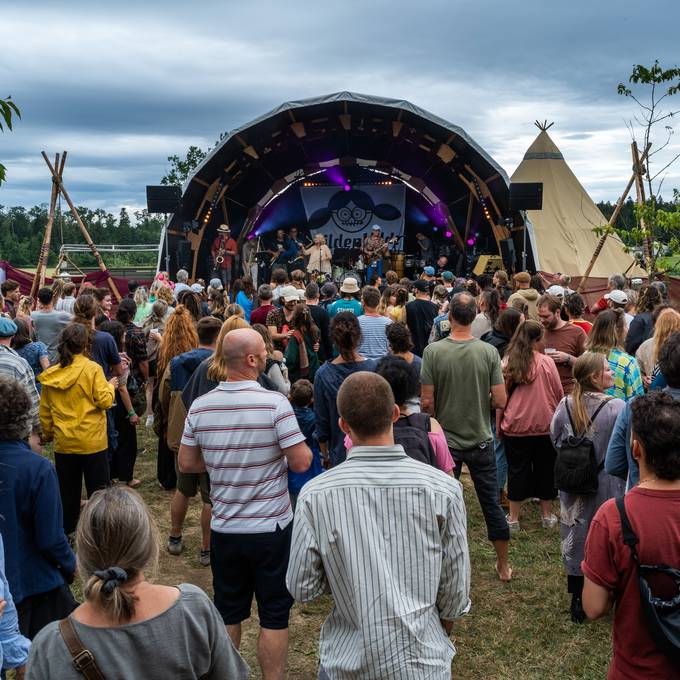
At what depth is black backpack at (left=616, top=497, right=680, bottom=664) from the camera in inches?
74.7

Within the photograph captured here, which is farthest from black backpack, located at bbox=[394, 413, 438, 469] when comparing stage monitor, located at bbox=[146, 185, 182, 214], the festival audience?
stage monitor, located at bbox=[146, 185, 182, 214]

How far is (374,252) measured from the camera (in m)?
18.7

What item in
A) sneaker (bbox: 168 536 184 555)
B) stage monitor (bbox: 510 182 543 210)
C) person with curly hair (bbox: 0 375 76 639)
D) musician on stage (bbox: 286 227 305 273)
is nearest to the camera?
person with curly hair (bbox: 0 375 76 639)

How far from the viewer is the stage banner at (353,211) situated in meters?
19.5

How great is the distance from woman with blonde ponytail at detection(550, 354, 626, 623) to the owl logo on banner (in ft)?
53.3

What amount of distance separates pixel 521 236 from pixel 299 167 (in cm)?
590

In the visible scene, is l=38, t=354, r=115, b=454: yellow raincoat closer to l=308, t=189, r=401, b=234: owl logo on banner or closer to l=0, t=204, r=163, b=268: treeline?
l=308, t=189, r=401, b=234: owl logo on banner

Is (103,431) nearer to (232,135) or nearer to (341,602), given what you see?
(341,602)

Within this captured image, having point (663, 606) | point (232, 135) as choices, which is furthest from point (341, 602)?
point (232, 135)

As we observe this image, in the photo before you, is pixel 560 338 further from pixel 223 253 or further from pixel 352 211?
pixel 352 211

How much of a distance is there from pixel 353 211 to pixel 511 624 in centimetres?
1667

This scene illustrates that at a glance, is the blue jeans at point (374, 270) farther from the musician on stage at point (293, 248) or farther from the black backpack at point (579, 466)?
the black backpack at point (579, 466)

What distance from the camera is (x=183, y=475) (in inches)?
165

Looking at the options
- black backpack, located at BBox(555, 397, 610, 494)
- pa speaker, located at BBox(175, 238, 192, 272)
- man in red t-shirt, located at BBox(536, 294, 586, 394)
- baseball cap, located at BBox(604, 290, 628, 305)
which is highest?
pa speaker, located at BBox(175, 238, 192, 272)
